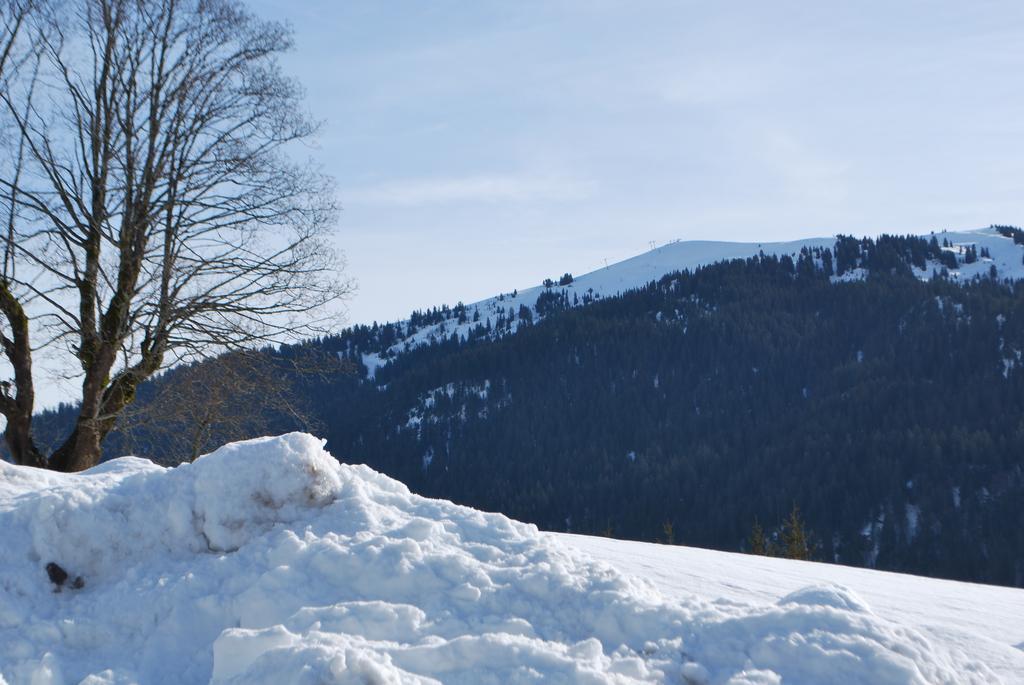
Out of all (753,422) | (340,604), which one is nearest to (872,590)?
(340,604)

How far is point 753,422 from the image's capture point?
148 m

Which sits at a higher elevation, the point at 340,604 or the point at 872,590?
the point at 340,604

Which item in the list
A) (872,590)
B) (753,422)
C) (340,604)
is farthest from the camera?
(753,422)

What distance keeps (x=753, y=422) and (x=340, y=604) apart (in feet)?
494

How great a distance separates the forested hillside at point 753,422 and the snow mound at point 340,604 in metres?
71.7

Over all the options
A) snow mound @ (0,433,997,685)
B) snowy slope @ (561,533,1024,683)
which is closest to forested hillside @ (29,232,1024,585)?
snowy slope @ (561,533,1024,683)

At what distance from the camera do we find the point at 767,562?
8.77 meters

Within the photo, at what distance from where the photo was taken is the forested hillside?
104 meters

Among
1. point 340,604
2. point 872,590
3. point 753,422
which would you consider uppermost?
point 340,604

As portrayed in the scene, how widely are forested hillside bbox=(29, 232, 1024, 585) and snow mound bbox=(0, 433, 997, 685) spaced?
71.7 meters

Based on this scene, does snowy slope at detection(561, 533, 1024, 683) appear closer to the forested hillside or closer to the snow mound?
the snow mound

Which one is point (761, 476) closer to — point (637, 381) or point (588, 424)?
point (588, 424)

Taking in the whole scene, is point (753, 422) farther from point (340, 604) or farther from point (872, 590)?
point (340, 604)

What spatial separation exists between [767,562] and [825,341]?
572 ft
